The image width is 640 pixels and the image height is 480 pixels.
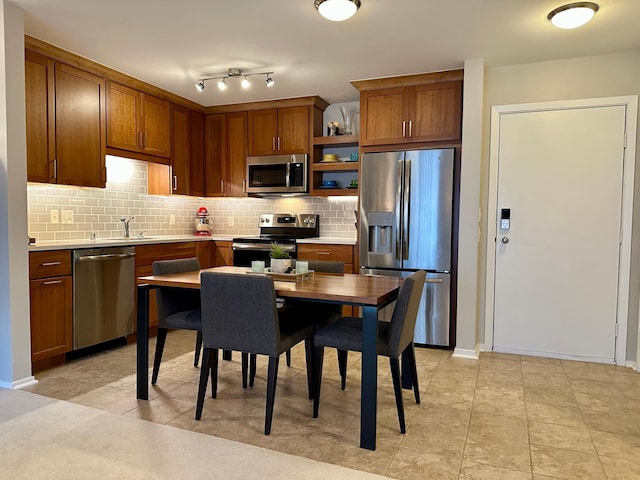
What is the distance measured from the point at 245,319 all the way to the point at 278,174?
2812 mm

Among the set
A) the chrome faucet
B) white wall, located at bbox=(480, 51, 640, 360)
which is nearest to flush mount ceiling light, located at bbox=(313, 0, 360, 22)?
white wall, located at bbox=(480, 51, 640, 360)

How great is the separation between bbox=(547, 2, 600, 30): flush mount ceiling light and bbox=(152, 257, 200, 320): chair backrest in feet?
9.35

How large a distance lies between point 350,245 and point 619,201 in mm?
2229

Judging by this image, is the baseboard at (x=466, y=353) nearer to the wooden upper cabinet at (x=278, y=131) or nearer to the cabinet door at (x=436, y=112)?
the cabinet door at (x=436, y=112)

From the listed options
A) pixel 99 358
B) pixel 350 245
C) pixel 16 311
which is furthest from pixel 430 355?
pixel 16 311

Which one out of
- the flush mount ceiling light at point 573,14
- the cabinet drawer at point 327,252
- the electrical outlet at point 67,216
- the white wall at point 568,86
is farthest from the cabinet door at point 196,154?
the flush mount ceiling light at point 573,14

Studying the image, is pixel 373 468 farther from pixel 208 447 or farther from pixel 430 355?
pixel 430 355

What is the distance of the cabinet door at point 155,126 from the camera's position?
4.23m

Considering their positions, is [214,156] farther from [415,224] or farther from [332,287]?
[332,287]

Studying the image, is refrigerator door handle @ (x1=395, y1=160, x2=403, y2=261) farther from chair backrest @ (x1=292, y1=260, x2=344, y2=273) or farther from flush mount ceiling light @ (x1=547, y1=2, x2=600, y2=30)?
flush mount ceiling light @ (x1=547, y1=2, x2=600, y2=30)

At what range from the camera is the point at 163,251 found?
414 centimetres

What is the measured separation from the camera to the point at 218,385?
2.92 m

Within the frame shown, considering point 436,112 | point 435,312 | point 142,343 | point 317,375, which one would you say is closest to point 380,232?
point 435,312

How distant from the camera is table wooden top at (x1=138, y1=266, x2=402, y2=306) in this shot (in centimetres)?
210
